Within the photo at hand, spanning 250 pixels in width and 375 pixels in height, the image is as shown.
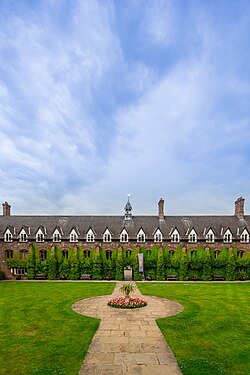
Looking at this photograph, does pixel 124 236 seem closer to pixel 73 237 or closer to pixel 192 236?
pixel 73 237

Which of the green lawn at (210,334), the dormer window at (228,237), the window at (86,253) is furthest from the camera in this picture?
the dormer window at (228,237)

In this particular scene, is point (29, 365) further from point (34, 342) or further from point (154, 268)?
point (154, 268)

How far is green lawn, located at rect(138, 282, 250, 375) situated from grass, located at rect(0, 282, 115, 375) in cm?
654

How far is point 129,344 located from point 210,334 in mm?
6776

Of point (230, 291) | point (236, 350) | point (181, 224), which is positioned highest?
point (181, 224)

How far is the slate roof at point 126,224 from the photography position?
5931cm

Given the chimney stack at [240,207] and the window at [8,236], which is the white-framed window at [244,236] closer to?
the chimney stack at [240,207]

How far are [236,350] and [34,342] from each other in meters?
14.1

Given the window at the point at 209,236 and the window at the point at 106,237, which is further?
the window at the point at 106,237

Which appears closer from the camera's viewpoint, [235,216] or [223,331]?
[223,331]

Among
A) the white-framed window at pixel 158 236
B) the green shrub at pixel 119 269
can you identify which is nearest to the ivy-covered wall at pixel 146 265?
the green shrub at pixel 119 269

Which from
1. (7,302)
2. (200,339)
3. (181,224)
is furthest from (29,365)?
(181,224)

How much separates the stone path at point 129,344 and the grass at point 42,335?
90cm

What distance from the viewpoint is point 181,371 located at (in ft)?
47.7
